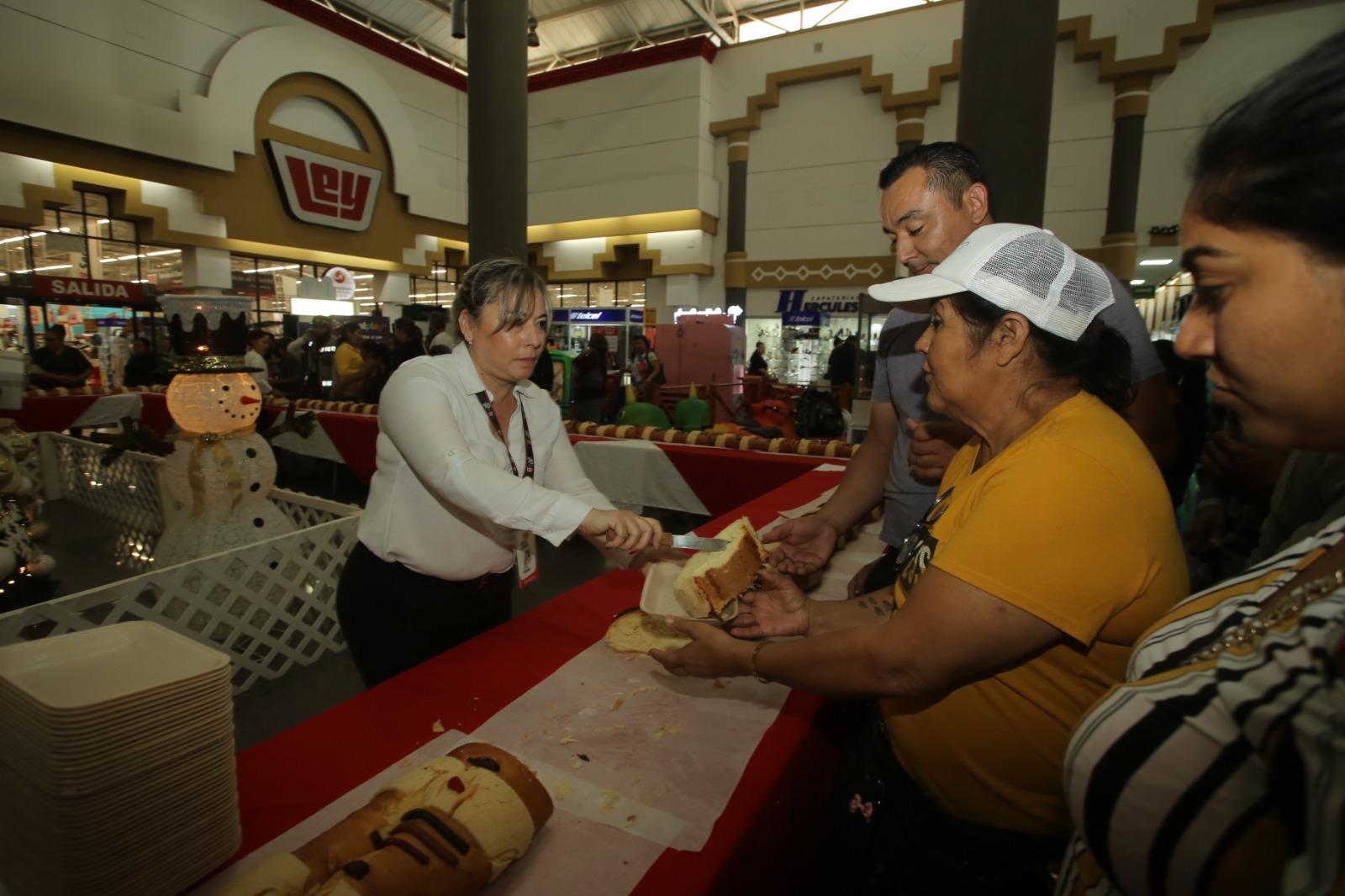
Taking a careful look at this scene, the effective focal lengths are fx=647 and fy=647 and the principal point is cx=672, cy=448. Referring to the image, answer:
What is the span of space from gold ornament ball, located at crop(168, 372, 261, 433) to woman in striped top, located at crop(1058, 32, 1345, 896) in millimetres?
3942

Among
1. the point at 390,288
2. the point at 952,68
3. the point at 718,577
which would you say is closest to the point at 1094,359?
the point at 718,577

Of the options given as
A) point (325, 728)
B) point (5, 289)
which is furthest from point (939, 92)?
point (5, 289)

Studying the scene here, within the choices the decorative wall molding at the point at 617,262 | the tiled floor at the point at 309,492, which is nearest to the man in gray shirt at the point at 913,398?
the tiled floor at the point at 309,492

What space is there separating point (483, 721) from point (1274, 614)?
3.98 feet

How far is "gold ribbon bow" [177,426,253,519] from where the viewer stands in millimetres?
3416

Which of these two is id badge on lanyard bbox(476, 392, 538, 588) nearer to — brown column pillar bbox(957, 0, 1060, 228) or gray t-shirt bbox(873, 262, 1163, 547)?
gray t-shirt bbox(873, 262, 1163, 547)

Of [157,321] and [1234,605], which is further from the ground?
[157,321]

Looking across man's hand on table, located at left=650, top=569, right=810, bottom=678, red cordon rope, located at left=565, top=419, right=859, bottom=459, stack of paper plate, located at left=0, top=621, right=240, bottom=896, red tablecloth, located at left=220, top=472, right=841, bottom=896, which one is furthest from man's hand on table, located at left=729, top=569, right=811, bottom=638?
red cordon rope, located at left=565, top=419, right=859, bottom=459

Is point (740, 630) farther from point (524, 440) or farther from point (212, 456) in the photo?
point (212, 456)

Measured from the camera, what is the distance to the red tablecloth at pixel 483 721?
38.5 inches

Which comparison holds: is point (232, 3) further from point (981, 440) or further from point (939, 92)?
point (981, 440)

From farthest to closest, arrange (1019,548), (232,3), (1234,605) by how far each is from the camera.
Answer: (232,3), (1019,548), (1234,605)

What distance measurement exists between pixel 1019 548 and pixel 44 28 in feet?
53.6

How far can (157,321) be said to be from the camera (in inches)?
522
